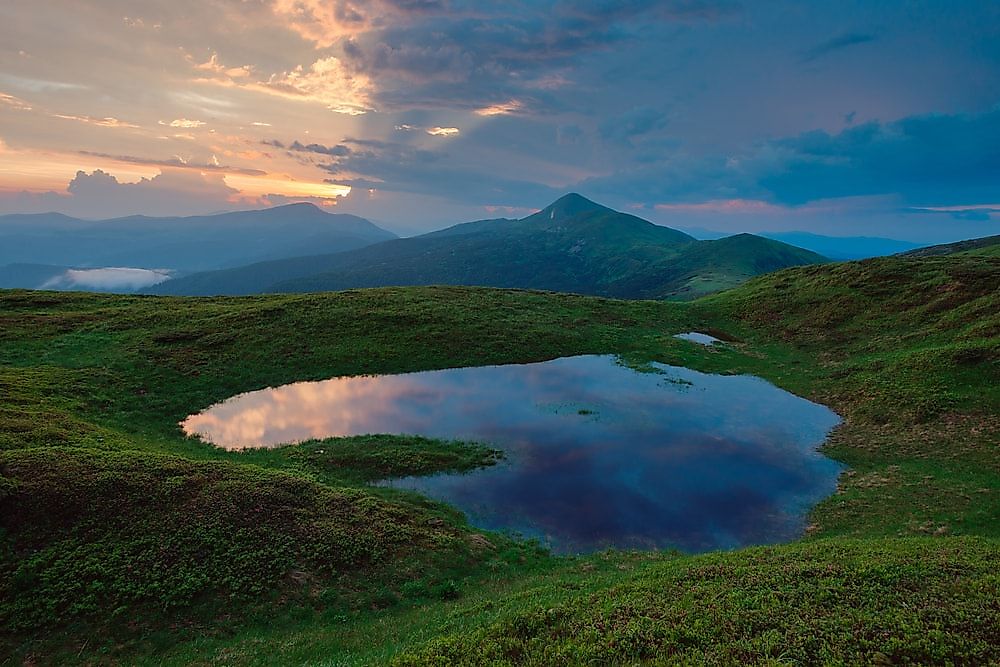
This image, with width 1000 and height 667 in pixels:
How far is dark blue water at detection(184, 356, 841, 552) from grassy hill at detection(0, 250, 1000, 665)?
6.99ft

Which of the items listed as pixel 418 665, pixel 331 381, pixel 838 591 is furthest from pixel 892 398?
pixel 331 381

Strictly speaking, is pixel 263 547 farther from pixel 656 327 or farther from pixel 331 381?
pixel 656 327

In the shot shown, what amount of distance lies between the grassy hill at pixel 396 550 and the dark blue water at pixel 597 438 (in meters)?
2.13

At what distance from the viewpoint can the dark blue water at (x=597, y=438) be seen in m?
26.7

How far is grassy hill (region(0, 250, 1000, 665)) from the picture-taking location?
13.0 meters

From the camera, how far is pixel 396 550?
22688 mm

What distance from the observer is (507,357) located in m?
58.8

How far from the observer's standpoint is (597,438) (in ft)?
121

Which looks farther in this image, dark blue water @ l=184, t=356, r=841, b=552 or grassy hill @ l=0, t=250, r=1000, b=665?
dark blue water @ l=184, t=356, r=841, b=552

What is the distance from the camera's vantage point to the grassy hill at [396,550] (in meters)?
13.0

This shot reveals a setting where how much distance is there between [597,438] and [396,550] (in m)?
19.5

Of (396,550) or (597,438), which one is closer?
(396,550)

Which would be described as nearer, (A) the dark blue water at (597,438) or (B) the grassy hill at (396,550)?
(B) the grassy hill at (396,550)

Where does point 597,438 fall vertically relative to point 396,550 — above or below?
above
